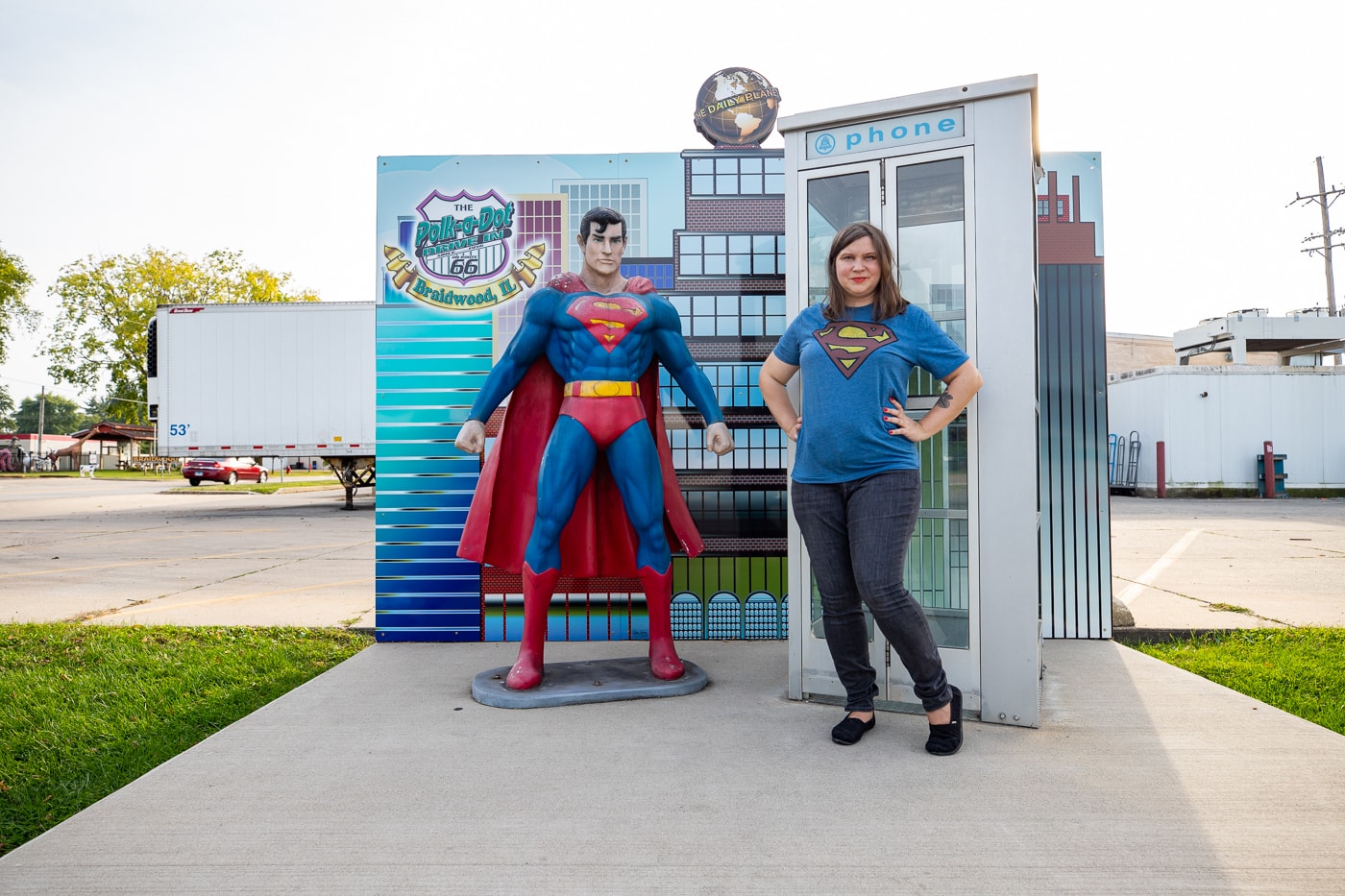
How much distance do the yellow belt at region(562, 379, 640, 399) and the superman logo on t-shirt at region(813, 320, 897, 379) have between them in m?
1.09

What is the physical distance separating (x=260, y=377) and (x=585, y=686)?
47.8 ft

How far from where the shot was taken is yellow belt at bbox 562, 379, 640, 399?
3842mm

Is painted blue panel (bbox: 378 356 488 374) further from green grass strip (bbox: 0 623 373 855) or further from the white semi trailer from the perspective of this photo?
the white semi trailer

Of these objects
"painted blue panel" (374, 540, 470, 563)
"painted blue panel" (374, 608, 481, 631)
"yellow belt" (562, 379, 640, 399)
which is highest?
"yellow belt" (562, 379, 640, 399)

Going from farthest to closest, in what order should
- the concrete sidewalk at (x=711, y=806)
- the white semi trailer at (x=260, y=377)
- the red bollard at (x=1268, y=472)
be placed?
the red bollard at (x=1268, y=472), the white semi trailer at (x=260, y=377), the concrete sidewalk at (x=711, y=806)

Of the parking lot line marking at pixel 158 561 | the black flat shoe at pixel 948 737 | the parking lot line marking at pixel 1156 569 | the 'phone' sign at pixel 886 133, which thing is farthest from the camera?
the parking lot line marking at pixel 158 561

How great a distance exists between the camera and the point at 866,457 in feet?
9.66

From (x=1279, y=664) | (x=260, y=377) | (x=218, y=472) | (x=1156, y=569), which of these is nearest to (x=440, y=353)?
(x=1279, y=664)

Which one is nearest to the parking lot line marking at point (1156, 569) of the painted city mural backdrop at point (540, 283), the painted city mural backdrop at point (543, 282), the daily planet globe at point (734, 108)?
the painted city mural backdrop at point (543, 282)

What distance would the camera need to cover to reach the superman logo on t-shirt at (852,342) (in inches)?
119

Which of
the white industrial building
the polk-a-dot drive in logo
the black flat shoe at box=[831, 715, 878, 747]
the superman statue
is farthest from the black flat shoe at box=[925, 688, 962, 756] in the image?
the white industrial building

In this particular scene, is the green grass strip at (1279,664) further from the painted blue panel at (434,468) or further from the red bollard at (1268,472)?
the red bollard at (1268,472)

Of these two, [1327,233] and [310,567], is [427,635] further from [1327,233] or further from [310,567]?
[1327,233]

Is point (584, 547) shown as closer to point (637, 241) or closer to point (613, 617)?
point (613, 617)
